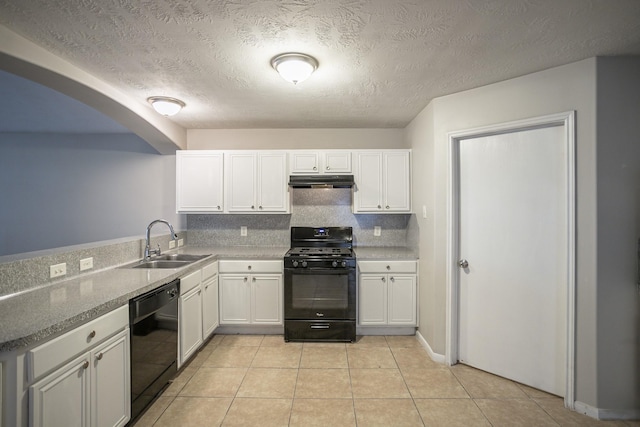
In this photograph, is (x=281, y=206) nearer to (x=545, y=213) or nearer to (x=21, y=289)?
(x=21, y=289)

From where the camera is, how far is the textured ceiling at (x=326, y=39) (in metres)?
1.45

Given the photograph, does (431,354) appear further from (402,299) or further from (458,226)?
(458,226)

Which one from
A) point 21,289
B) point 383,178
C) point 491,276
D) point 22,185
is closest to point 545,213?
point 491,276

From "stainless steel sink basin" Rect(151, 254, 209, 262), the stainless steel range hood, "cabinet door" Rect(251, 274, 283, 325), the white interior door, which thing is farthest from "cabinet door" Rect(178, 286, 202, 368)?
the white interior door

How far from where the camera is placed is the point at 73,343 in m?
1.36

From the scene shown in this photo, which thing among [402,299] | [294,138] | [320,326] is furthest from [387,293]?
[294,138]

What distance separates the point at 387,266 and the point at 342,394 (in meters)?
1.34

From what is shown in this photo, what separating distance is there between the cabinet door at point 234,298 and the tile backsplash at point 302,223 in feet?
2.24

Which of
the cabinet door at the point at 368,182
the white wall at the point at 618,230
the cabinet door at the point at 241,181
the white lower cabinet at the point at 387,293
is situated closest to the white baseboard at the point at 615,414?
the white wall at the point at 618,230

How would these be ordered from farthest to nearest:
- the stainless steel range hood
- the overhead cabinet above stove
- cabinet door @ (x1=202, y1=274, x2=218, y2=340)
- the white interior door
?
the overhead cabinet above stove, the stainless steel range hood, cabinet door @ (x1=202, y1=274, x2=218, y2=340), the white interior door

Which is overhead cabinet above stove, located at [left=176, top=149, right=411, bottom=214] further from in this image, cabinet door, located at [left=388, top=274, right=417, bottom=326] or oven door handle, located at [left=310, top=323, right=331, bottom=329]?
oven door handle, located at [left=310, top=323, right=331, bottom=329]

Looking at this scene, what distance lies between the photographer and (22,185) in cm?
416

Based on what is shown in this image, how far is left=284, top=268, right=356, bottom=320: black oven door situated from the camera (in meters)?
2.99

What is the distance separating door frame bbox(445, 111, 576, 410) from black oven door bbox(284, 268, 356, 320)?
3.07 ft
